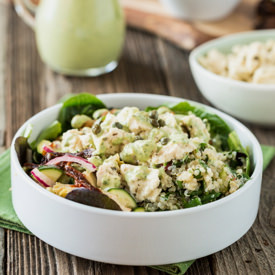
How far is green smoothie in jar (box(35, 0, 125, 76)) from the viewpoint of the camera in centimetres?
384

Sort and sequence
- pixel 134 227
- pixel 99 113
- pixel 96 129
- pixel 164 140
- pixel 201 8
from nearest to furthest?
pixel 134 227, pixel 164 140, pixel 96 129, pixel 99 113, pixel 201 8

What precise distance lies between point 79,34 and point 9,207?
5.60ft

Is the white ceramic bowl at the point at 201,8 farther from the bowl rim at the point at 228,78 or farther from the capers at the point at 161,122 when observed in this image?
the capers at the point at 161,122

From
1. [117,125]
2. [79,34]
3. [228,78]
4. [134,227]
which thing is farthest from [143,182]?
[79,34]

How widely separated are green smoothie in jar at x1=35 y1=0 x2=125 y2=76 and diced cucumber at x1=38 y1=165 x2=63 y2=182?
1731 mm

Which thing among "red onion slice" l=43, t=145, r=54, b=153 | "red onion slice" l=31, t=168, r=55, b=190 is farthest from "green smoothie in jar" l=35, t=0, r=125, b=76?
"red onion slice" l=31, t=168, r=55, b=190

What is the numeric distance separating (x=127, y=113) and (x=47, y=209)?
0.66m

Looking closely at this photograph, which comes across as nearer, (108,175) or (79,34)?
(108,175)

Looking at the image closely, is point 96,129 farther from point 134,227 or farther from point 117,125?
point 134,227

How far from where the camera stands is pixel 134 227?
2.05 metres

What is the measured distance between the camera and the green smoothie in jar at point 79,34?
384 centimetres

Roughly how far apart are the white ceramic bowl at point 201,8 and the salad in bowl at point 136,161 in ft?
6.15

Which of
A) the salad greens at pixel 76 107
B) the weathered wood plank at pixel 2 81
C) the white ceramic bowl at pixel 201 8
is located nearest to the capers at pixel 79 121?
the salad greens at pixel 76 107

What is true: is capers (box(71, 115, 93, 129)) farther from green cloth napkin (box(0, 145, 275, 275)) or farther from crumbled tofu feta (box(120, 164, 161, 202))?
crumbled tofu feta (box(120, 164, 161, 202))
